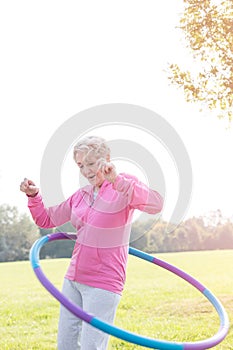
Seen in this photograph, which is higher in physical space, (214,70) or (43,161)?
(214,70)

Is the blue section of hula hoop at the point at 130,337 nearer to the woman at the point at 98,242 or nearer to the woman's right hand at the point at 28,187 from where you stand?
the woman at the point at 98,242

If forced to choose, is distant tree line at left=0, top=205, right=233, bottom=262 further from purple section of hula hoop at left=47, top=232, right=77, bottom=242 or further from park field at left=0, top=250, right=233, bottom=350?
purple section of hula hoop at left=47, top=232, right=77, bottom=242

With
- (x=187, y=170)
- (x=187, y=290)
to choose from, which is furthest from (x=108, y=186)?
(x=187, y=290)

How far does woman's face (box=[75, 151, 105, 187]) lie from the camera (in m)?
3.57

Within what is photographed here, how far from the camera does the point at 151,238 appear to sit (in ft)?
60.4

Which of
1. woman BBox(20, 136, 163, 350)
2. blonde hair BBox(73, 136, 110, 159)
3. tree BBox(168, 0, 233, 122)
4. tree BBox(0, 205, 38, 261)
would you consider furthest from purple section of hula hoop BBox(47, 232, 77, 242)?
tree BBox(0, 205, 38, 261)

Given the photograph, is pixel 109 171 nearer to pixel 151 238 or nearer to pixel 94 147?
pixel 94 147

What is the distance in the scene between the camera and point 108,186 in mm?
3738

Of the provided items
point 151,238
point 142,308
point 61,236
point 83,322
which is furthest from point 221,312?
point 151,238

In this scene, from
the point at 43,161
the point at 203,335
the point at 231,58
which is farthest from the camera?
the point at 231,58

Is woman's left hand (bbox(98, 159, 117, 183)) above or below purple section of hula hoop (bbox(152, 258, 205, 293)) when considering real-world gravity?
above

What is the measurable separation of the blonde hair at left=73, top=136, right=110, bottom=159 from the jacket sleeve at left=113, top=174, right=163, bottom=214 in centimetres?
18

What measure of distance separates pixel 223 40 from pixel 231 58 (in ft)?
0.94

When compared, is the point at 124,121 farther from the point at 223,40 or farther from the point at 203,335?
the point at 223,40
